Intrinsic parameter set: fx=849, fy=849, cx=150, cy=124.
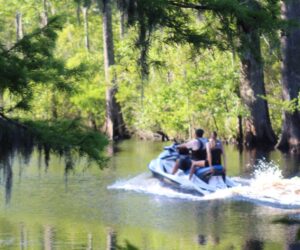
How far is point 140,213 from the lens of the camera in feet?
54.2

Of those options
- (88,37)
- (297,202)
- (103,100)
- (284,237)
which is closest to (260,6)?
(284,237)

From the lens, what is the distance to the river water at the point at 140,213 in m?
13.4

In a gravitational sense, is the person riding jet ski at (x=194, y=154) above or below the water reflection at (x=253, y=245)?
above

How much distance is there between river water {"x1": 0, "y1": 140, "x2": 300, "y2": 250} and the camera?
1336 cm

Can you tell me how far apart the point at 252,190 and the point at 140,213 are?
356 centimetres

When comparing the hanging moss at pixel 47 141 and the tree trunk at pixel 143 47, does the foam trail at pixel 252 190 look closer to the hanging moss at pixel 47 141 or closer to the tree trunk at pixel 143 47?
the tree trunk at pixel 143 47

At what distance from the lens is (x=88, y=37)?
5481 cm

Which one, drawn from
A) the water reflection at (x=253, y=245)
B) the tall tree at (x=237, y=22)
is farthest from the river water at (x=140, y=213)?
the tall tree at (x=237, y=22)

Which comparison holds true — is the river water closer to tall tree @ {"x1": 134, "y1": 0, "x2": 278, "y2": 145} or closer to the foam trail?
the foam trail

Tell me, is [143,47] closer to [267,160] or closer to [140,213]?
[140,213]

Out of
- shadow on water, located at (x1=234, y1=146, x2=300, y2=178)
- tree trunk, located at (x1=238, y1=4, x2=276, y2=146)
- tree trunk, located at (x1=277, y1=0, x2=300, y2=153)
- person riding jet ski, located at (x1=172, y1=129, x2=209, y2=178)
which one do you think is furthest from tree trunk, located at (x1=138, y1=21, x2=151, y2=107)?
tree trunk, located at (x1=238, y1=4, x2=276, y2=146)

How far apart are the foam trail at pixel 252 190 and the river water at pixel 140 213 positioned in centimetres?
2

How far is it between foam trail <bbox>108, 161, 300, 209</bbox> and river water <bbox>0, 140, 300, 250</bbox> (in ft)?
0.07

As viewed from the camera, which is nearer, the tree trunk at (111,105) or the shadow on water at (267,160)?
the shadow on water at (267,160)
